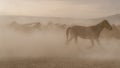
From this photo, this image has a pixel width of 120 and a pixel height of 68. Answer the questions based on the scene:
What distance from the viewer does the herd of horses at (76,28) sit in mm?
1479

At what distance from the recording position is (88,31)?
59.4 inches

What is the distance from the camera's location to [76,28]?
4.95 ft

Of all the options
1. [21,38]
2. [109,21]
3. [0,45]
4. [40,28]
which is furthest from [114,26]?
[0,45]

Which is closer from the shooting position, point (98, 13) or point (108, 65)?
point (108, 65)

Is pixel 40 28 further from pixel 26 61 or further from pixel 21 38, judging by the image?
pixel 26 61

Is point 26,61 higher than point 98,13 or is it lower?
lower

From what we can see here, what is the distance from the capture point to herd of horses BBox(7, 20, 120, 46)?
4.85 feet

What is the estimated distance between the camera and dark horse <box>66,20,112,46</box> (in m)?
1.48

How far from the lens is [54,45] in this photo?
1451 mm

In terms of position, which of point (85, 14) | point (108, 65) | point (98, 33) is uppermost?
point (85, 14)

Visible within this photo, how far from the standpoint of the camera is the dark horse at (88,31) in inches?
58.4

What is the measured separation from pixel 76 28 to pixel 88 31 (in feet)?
0.29

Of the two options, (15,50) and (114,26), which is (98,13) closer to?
(114,26)

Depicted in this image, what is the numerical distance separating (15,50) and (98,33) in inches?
23.1
